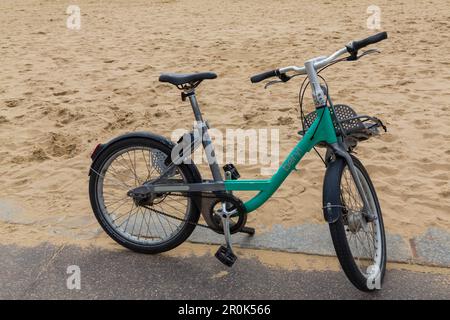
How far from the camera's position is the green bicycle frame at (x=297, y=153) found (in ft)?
8.23

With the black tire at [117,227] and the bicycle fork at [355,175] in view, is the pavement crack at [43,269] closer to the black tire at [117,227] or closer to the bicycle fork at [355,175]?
the black tire at [117,227]

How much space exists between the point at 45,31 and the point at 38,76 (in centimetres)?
341

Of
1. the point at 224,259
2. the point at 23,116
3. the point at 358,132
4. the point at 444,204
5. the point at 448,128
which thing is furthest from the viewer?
the point at 23,116

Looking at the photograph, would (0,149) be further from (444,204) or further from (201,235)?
(444,204)

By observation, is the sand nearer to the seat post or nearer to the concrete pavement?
the concrete pavement

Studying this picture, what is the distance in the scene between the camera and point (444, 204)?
11.1 ft

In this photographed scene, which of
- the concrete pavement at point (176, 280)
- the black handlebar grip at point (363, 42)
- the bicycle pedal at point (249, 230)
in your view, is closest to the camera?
the black handlebar grip at point (363, 42)

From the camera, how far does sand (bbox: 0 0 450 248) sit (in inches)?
141

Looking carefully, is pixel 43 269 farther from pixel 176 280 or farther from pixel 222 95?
pixel 222 95

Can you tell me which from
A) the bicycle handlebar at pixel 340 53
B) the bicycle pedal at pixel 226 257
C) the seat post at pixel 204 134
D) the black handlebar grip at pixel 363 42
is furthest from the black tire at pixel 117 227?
the black handlebar grip at pixel 363 42

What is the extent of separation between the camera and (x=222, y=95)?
575 cm

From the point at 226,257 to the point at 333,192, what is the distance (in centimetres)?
77

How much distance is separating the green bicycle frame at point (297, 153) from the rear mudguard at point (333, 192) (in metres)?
0.13

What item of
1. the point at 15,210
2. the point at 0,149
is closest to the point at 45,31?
the point at 0,149
